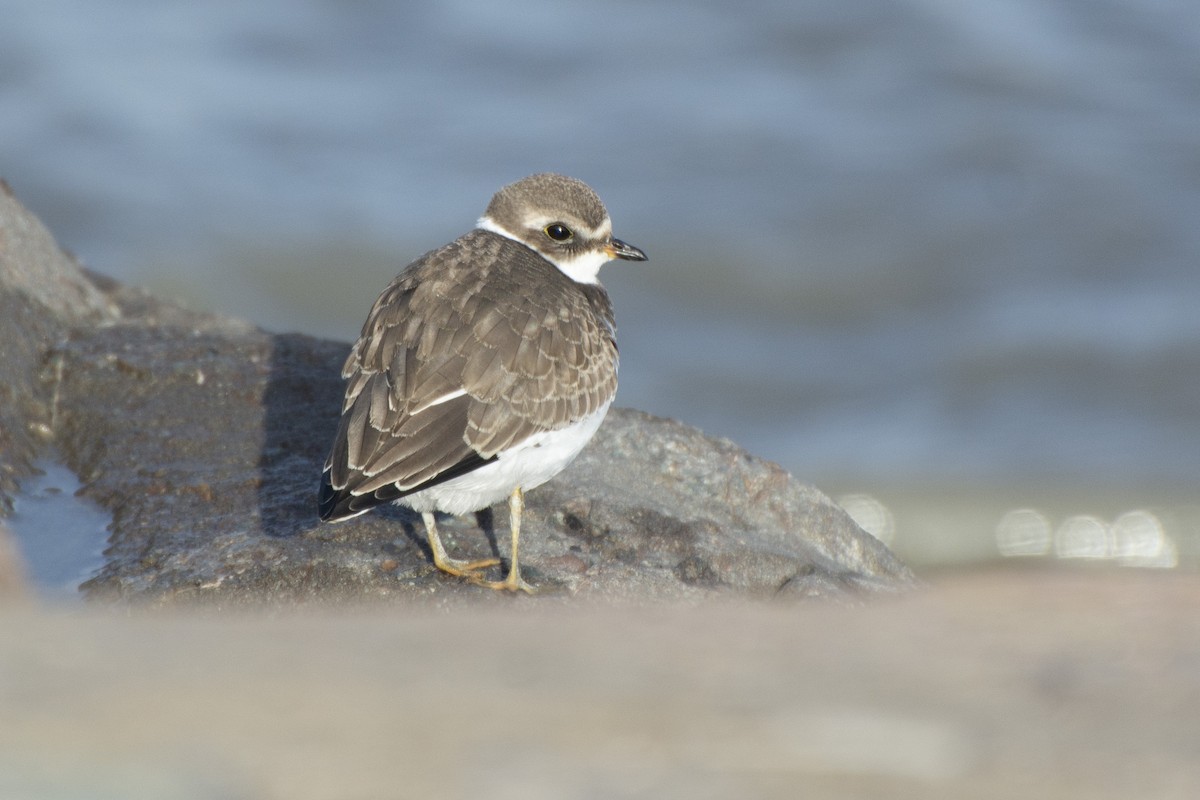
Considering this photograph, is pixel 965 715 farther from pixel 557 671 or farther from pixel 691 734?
pixel 557 671

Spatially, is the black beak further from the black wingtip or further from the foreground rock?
the black wingtip

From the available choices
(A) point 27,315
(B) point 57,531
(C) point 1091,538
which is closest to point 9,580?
(B) point 57,531

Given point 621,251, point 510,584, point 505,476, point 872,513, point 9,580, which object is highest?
point 621,251

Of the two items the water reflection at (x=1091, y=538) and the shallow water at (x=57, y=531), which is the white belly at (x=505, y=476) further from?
the water reflection at (x=1091, y=538)

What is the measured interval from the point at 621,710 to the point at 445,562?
303cm

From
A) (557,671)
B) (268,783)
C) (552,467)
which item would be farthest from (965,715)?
(552,467)

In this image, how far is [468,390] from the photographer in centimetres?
561

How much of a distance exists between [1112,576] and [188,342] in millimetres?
4829

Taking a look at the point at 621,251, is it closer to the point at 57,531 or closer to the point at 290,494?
the point at 290,494

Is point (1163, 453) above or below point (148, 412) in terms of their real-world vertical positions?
above

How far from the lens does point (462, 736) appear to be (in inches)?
100

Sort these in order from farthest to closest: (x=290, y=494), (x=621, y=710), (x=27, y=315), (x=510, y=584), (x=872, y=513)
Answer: (x=872, y=513)
(x=27, y=315)
(x=290, y=494)
(x=510, y=584)
(x=621, y=710)

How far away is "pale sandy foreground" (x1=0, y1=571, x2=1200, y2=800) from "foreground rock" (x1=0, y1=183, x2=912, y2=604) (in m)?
2.16

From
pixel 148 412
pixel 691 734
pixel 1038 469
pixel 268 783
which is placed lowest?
pixel 268 783
